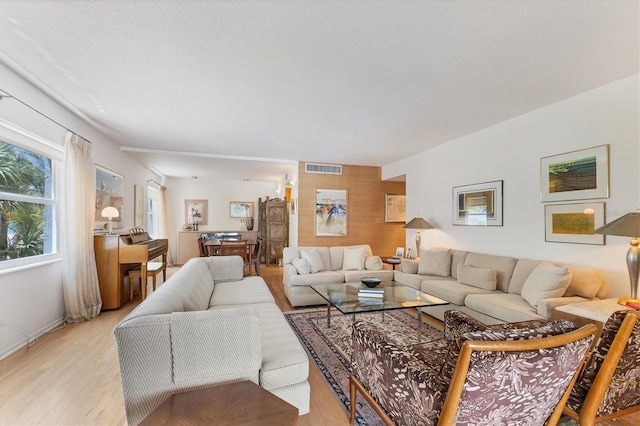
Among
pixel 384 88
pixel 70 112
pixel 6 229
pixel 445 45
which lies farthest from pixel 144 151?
pixel 445 45

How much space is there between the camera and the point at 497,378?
3.31ft

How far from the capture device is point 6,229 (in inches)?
104

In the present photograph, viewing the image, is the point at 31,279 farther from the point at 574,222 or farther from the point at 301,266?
the point at 574,222

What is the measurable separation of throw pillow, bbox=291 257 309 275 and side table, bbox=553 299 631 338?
2.88 meters

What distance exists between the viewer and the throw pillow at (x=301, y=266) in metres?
4.19

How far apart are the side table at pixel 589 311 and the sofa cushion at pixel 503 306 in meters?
0.20

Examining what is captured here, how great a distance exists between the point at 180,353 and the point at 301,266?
282 centimetres

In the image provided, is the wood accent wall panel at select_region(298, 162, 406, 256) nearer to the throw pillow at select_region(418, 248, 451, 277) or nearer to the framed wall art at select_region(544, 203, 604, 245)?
the throw pillow at select_region(418, 248, 451, 277)

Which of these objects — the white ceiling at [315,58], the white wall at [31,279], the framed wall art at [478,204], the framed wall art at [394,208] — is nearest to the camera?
the white ceiling at [315,58]

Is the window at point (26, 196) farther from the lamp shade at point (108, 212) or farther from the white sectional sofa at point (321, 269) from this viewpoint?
the white sectional sofa at point (321, 269)

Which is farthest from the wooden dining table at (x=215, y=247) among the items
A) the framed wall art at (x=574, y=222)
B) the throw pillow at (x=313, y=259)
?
the framed wall art at (x=574, y=222)

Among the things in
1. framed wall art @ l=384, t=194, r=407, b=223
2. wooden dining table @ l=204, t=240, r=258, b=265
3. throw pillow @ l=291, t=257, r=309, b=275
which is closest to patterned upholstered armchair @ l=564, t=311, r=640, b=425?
throw pillow @ l=291, t=257, r=309, b=275

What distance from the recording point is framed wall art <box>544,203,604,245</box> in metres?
2.69

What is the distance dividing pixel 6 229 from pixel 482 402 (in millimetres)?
3930
